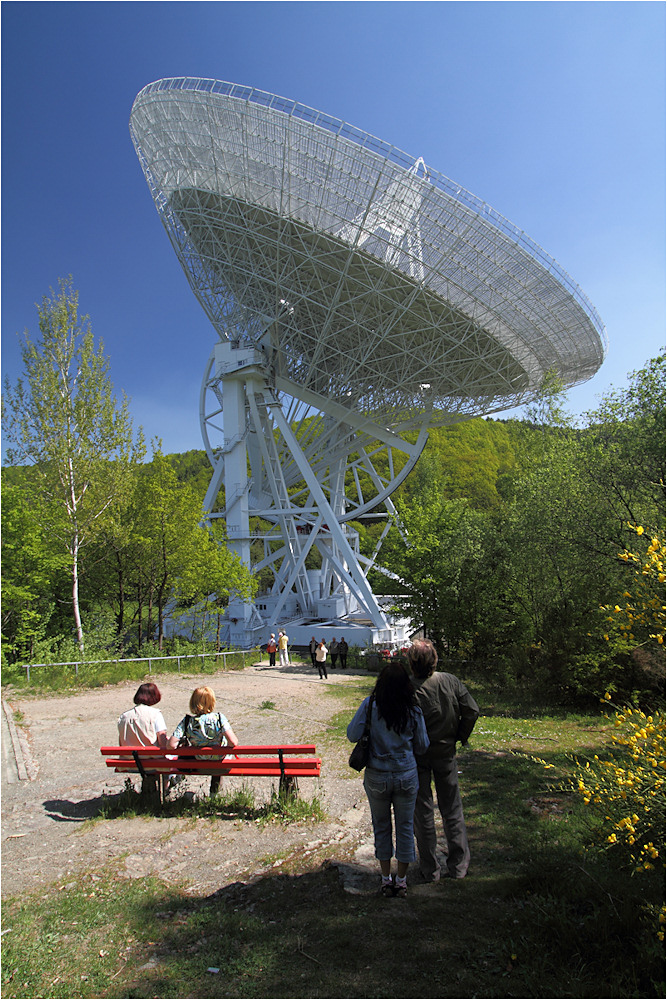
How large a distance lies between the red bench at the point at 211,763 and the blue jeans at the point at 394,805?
4.44 ft

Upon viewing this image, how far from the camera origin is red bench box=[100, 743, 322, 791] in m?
5.07

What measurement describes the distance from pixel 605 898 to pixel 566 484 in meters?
7.96

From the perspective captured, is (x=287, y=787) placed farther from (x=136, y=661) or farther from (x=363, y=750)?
(x=136, y=661)

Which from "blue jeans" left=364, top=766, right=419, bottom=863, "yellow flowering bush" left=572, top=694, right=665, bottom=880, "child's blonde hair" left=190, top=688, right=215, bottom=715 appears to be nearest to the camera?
"yellow flowering bush" left=572, top=694, right=665, bottom=880

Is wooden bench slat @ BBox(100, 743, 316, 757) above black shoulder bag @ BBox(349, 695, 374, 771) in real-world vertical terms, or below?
below

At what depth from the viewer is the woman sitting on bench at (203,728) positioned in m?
5.13

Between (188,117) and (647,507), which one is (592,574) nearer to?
(647,507)

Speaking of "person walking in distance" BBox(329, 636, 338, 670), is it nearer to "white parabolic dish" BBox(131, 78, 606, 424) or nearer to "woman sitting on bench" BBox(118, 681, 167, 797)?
"white parabolic dish" BBox(131, 78, 606, 424)

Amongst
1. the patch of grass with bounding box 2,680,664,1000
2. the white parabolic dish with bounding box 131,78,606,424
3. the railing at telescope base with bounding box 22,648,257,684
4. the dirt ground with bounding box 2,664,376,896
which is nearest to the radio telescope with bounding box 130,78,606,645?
the white parabolic dish with bounding box 131,78,606,424

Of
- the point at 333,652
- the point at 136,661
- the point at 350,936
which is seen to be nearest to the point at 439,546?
the point at 333,652

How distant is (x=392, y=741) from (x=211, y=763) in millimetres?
2237

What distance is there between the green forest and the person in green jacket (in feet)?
4.37

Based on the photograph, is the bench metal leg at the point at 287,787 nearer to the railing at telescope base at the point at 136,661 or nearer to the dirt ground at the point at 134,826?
the dirt ground at the point at 134,826

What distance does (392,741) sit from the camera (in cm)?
369
